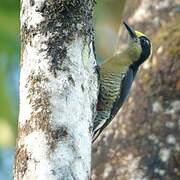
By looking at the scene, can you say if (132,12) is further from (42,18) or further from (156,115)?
(42,18)

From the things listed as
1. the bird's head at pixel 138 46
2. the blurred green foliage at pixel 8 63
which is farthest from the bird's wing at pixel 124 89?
the blurred green foliage at pixel 8 63

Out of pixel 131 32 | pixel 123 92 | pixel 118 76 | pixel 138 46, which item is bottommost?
pixel 123 92

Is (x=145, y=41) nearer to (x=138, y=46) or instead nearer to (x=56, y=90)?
(x=138, y=46)

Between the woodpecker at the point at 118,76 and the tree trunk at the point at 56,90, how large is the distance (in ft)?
4.31

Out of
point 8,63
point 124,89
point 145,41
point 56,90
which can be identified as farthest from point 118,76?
point 8,63

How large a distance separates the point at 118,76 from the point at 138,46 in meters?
0.41

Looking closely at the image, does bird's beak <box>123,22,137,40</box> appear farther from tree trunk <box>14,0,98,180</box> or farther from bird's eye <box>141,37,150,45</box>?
tree trunk <box>14,0,98,180</box>

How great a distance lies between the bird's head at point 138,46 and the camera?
521cm

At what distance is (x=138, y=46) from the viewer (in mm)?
5465

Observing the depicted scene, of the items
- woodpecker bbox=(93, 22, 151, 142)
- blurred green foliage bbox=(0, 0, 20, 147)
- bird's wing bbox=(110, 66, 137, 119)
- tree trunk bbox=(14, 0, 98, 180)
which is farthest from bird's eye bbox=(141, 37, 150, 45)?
blurred green foliage bbox=(0, 0, 20, 147)

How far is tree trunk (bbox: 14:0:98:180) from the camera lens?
9.47ft

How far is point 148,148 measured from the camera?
15.1 feet

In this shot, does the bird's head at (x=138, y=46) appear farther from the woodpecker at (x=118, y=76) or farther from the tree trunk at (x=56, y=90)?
the tree trunk at (x=56, y=90)

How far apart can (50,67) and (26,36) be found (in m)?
0.20
